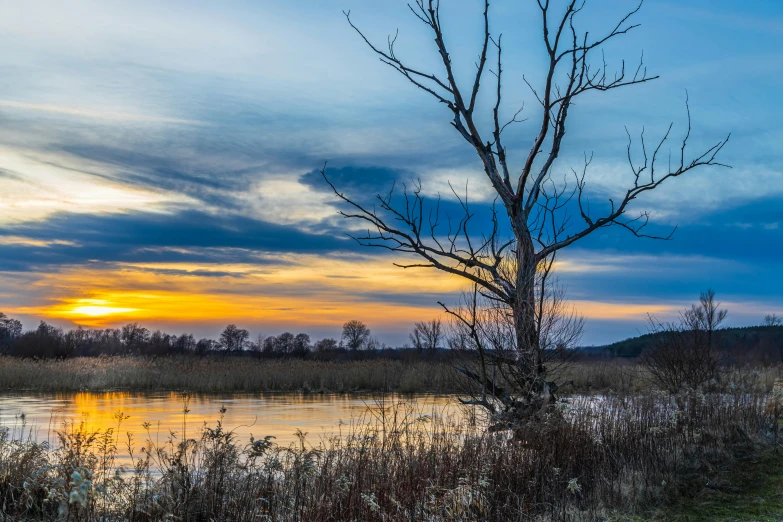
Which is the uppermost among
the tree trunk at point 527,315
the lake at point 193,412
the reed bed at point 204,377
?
the tree trunk at point 527,315

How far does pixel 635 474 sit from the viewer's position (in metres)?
8.62

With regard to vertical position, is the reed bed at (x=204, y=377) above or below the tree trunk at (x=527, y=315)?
below

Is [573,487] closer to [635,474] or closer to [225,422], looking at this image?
[635,474]

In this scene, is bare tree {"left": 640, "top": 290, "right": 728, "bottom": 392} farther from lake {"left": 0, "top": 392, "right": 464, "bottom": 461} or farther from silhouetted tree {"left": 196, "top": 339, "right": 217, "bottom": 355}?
silhouetted tree {"left": 196, "top": 339, "right": 217, "bottom": 355}

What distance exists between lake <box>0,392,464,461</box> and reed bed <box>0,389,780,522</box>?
4530 millimetres

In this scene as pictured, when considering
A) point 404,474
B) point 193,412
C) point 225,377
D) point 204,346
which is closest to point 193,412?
point 193,412

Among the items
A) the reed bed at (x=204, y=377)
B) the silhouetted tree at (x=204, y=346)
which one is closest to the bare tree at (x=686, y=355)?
the reed bed at (x=204, y=377)

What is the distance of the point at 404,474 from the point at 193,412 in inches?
629

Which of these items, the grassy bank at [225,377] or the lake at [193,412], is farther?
the grassy bank at [225,377]

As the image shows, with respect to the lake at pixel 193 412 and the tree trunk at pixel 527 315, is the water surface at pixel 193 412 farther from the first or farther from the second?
the tree trunk at pixel 527 315

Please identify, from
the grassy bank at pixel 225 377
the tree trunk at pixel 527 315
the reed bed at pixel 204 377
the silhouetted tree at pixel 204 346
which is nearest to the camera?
the tree trunk at pixel 527 315

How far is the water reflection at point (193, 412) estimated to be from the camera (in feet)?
51.8

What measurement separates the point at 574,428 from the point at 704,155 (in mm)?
6861

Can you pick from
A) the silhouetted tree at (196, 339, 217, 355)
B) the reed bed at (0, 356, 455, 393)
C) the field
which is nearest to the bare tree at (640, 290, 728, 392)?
the field
